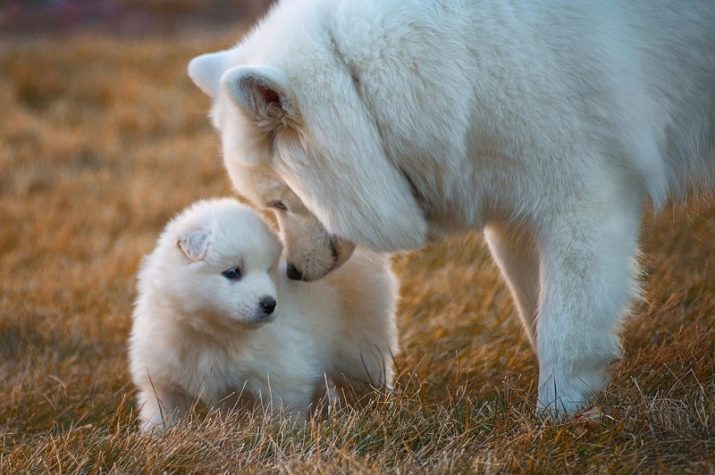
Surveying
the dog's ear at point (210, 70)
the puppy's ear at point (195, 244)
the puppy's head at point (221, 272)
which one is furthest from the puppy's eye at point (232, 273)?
the dog's ear at point (210, 70)

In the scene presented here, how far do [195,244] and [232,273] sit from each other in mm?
174

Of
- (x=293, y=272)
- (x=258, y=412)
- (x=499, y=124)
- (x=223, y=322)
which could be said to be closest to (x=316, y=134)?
(x=499, y=124)

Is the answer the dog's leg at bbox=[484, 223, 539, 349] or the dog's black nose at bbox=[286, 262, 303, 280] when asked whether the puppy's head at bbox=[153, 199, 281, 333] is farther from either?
the dog's leg at bbox=[484, 223, 539, 349]

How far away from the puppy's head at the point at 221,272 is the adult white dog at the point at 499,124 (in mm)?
428

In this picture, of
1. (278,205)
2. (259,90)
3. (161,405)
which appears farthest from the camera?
(161,405)

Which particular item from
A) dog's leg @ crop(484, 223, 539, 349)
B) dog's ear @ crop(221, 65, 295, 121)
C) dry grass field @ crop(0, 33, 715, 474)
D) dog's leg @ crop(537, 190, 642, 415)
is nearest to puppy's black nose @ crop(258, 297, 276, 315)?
dry grass field @ crop(0, 33, 715, 474)

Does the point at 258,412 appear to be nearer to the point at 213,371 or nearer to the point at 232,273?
the point at 213,371

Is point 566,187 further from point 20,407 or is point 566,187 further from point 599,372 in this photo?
point 20,407

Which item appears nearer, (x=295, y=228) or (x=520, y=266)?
(x=295, y=228)

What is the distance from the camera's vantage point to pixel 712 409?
314 cm

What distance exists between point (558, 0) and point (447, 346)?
1.96m

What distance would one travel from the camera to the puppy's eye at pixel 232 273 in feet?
12.1

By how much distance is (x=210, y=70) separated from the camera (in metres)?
3.81

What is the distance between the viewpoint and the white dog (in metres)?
3.67
